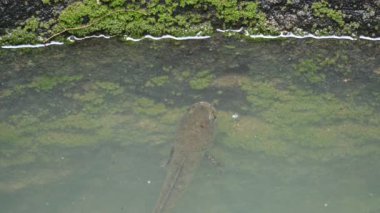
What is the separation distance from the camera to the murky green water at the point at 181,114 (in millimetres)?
5293

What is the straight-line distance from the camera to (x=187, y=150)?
216 inches

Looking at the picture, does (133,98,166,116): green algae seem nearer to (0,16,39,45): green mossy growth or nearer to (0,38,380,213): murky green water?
(0,38,380,213): murky green water

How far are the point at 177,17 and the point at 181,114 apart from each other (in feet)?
4.95

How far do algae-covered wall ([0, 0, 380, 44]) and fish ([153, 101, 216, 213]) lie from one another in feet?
4.99

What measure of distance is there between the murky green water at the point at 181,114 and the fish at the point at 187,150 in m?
0.10

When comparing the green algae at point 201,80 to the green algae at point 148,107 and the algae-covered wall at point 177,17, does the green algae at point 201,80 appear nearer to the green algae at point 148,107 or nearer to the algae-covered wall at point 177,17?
the green algae at point 148,107

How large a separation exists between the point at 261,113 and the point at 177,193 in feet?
4.29

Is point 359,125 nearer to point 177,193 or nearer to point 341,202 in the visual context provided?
point 341,202

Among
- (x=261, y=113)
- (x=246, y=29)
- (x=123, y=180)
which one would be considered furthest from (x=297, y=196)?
(x=246, y=29)

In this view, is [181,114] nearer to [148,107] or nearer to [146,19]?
[148,107]

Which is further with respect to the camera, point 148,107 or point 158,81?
point 158,81

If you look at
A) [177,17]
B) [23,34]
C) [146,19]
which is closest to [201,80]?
[177,17]

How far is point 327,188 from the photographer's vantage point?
530 centimetres

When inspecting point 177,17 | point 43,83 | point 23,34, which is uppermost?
point 177,17
